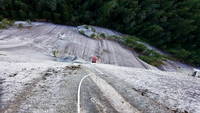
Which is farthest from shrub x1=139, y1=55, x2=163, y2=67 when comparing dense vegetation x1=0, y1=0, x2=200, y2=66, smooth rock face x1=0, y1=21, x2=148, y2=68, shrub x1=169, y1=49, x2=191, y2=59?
dense vegetation x1=0, y1=0, x2=200, y2=66

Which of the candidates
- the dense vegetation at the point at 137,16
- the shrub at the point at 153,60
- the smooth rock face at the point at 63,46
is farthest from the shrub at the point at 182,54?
the smooth rock face at the point at 63,46

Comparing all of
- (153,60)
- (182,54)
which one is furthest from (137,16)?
(153,60)

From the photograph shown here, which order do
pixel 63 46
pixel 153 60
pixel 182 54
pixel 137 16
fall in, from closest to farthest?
pixel 63 46
pixel 153 60
pixel 182 54
pixel 137 16

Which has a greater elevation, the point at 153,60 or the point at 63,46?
the point at 63,46

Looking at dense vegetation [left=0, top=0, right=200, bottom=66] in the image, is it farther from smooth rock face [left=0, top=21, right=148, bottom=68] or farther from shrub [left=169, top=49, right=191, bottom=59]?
smooth rock face [left=0, top=21, right=148, bottom=68]

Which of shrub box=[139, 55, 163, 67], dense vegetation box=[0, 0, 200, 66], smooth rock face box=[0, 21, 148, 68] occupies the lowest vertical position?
shrub box=[139, 55, 163, 67]

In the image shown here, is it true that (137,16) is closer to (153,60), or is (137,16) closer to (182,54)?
(182,54)

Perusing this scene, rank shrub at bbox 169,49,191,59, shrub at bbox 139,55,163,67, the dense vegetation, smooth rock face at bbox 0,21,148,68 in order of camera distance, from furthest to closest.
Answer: the dense vegetation, shrub at bbox 169,49,191,59, shrub at bbox 139,55,163,67, smooth rock face at bbox 0,21,148,68

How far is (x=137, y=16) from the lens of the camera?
1703cm

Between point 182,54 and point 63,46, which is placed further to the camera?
point 182,54

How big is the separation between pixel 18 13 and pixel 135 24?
1535cm

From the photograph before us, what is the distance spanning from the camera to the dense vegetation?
613 inches

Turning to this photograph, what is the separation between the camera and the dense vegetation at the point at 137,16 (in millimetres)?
15570

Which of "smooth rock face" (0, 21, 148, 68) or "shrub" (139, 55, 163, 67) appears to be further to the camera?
"shrub" (139, 55, 163, 67)
